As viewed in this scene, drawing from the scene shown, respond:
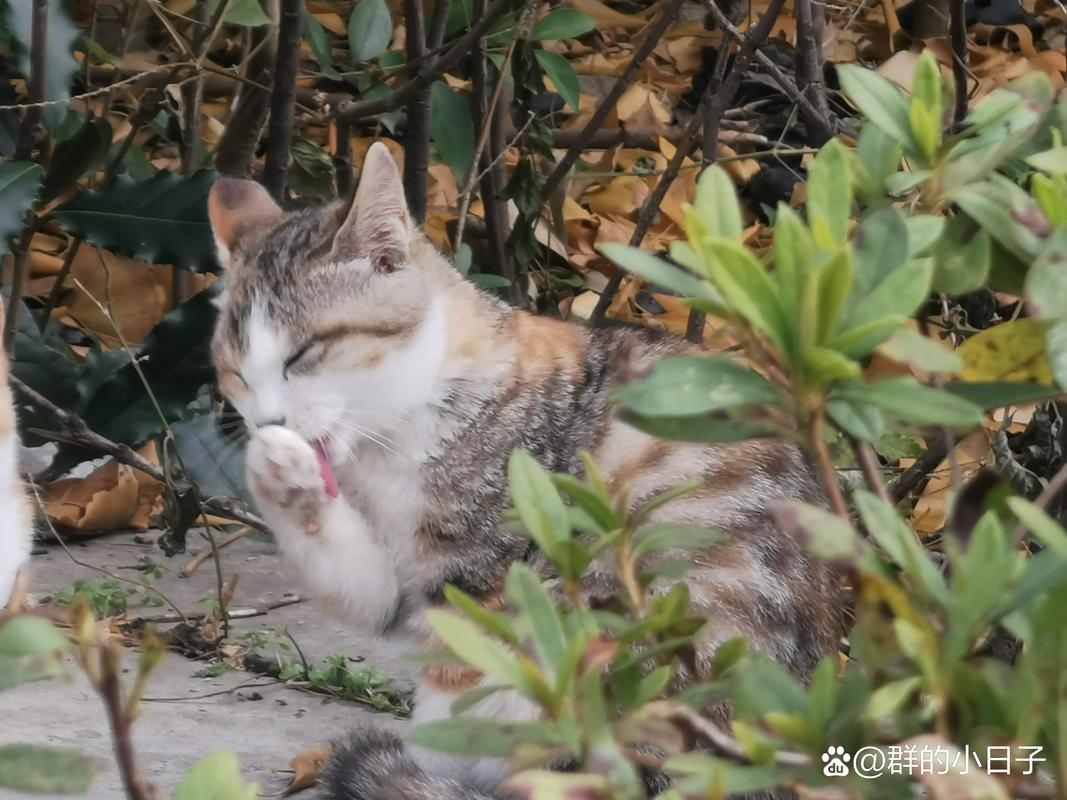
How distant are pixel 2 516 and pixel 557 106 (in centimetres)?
222

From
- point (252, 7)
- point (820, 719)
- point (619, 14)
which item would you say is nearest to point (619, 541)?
point (820, 719)

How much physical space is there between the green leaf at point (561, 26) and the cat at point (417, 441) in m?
0.77

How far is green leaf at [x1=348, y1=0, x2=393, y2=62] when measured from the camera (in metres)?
2.59

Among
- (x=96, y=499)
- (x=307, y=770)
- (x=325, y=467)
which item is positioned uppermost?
(x=325, y=467)

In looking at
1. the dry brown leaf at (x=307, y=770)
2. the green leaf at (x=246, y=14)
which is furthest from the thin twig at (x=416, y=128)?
the dry brown leaf at (x=307, y=770)

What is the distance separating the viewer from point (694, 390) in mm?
779

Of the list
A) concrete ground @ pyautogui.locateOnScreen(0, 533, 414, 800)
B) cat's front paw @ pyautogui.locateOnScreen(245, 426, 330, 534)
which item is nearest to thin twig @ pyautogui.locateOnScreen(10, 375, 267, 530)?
concrete ground @ pyautogui.locateOnScreen(0, 533, 414, 800)

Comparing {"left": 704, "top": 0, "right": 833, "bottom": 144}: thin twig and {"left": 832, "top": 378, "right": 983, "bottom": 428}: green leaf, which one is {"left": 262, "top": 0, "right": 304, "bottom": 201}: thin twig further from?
{"left": 832, "top": 378, "right": 983, "bottom": 428}: green leaf

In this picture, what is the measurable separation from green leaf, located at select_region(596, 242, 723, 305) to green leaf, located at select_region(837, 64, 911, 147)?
8.7 inches

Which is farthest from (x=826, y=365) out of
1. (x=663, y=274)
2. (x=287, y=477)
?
(x=287, y=477)

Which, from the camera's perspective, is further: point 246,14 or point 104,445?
point 246,14

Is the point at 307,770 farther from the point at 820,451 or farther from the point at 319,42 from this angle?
the point at 319,42

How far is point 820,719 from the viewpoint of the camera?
0.73m

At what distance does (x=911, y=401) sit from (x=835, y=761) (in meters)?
0.20
